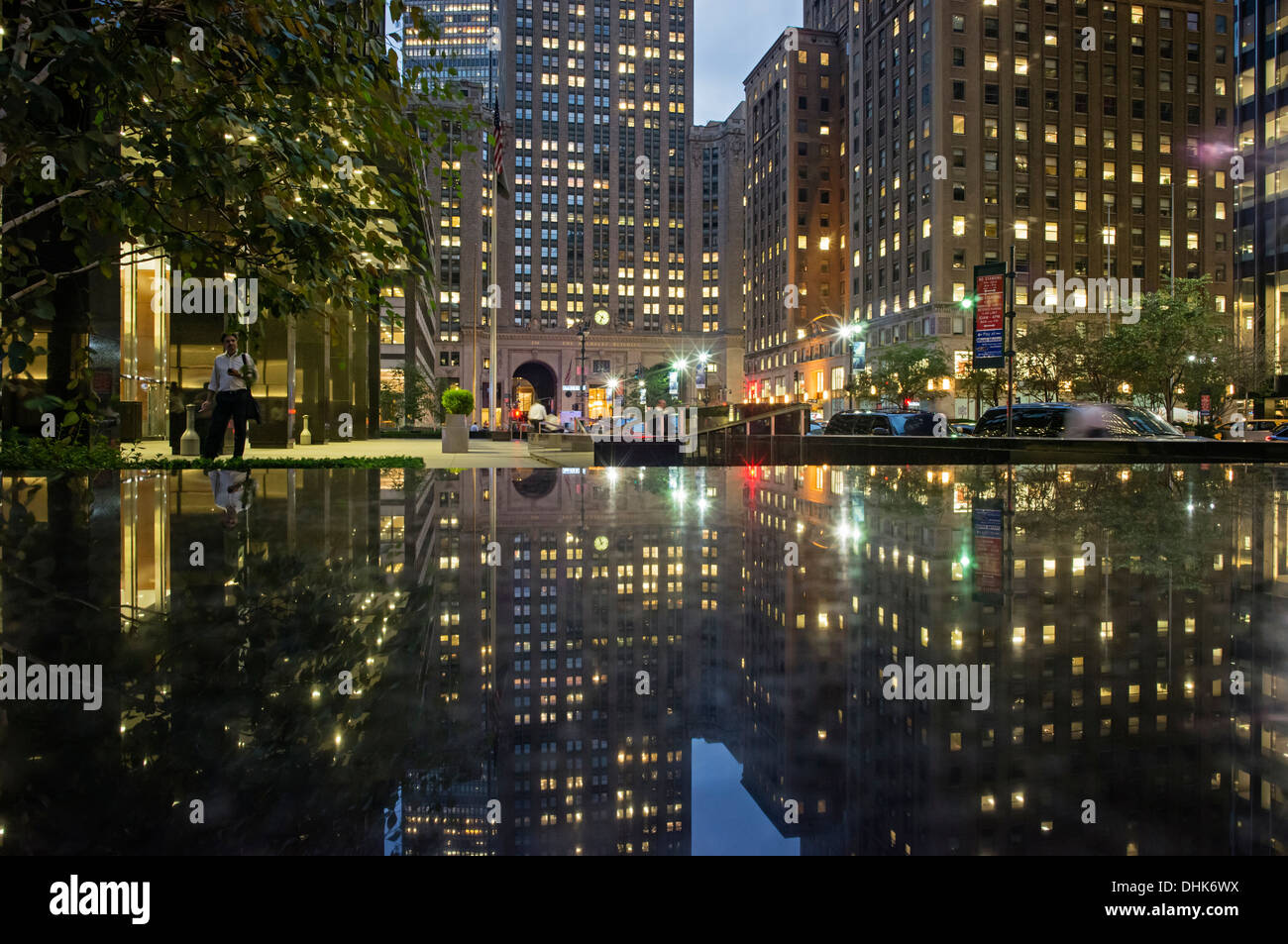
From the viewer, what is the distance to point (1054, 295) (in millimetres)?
79250

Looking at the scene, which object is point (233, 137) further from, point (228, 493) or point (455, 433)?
point (455, 433)

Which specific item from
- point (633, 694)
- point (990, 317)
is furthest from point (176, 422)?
point (990, 317)

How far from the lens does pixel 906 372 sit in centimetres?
7281

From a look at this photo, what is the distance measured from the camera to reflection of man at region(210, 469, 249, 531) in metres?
5.75

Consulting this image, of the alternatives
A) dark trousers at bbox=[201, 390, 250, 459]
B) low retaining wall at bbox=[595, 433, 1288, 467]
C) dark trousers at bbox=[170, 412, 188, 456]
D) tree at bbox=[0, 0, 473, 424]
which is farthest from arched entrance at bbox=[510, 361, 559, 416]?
tree at bbox=[0, 0, 473, 424]

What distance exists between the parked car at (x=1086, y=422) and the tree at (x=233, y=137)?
18185 millimetres

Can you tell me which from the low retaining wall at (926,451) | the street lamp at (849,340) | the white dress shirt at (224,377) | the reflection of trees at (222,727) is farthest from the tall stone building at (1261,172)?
the reflection of trees at (222,727)

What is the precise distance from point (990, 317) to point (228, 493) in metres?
25.5

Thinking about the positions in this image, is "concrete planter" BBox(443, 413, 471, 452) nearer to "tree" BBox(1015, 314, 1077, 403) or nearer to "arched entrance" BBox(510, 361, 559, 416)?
"tree" BBox(1015, 314, 1077, 403)

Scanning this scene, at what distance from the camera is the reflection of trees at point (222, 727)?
1289 millimetres
